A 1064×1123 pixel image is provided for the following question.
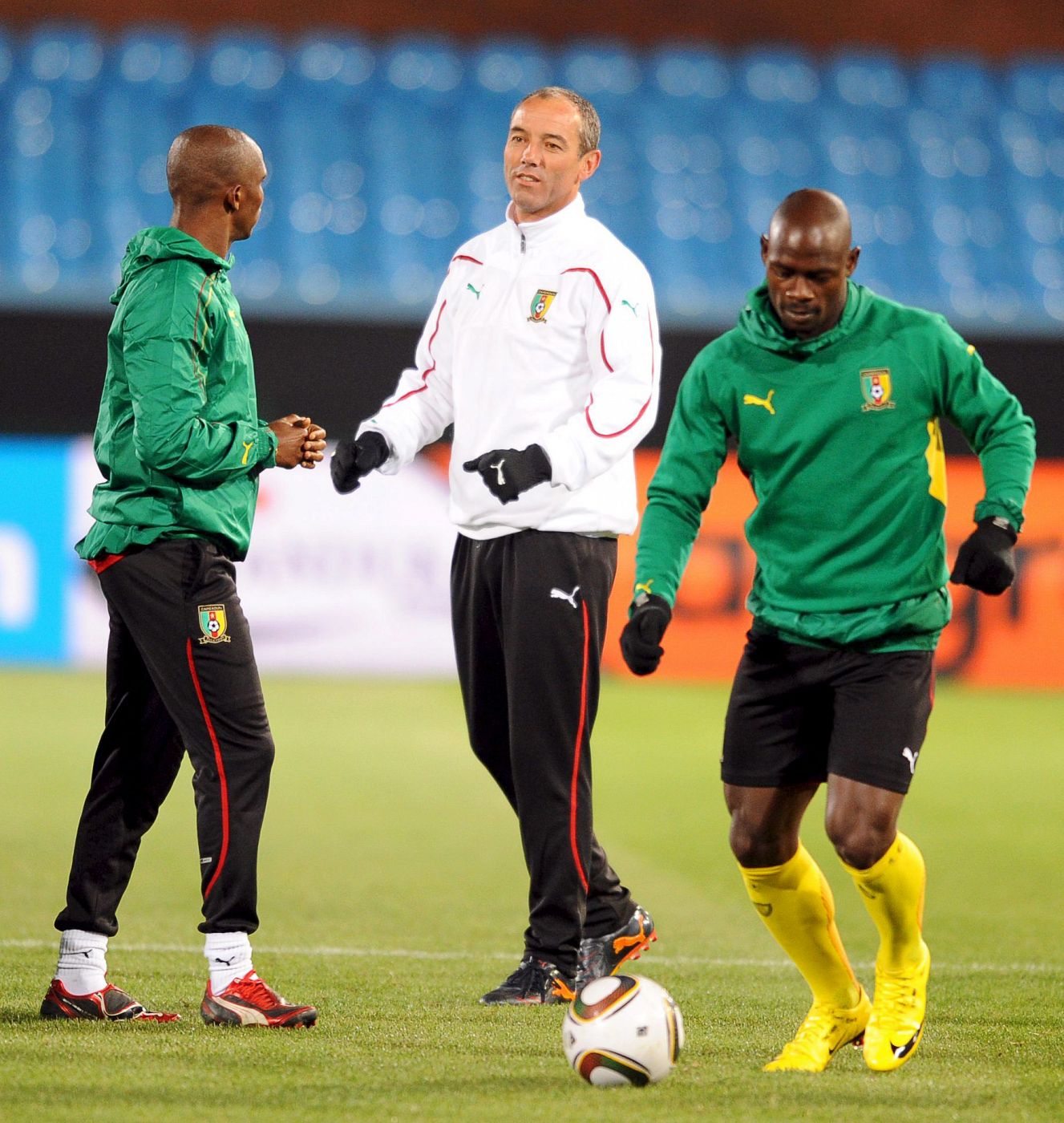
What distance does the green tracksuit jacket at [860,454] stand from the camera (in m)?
3.41

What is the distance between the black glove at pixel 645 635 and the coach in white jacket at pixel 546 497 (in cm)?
49

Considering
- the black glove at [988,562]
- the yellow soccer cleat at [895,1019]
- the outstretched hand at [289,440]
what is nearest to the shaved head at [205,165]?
the outstretched hand at [289,440]

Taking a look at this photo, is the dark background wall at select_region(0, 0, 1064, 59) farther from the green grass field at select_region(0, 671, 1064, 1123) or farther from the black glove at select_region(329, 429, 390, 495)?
the black glove at select_region(329, 429, 390, 495)

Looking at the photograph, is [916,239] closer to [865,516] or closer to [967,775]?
[967,775]

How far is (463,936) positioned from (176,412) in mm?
2195

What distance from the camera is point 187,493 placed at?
365 centimetres

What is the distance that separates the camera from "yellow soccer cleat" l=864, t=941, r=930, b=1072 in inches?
133

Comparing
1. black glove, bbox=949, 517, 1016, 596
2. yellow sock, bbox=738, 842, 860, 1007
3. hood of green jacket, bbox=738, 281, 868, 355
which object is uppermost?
hood of green jacket, bbox=738, 281, 868, 355

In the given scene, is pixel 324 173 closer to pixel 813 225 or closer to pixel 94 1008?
pixel 94 1008

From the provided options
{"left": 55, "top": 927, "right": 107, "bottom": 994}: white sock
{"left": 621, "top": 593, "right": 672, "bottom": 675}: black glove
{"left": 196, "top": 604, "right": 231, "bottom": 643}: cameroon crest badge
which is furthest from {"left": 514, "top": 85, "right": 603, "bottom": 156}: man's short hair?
{"left": 55, "top": 927, "right": 107, "bottom": 994}: white sock

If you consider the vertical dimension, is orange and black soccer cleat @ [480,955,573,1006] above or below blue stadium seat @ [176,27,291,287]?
below

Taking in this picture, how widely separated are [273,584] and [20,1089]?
8540 mm

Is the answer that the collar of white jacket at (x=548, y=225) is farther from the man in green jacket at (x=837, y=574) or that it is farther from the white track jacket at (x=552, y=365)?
the man in green jacket at (x=837, y=574)

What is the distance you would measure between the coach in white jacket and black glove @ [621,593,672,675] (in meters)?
0.49
